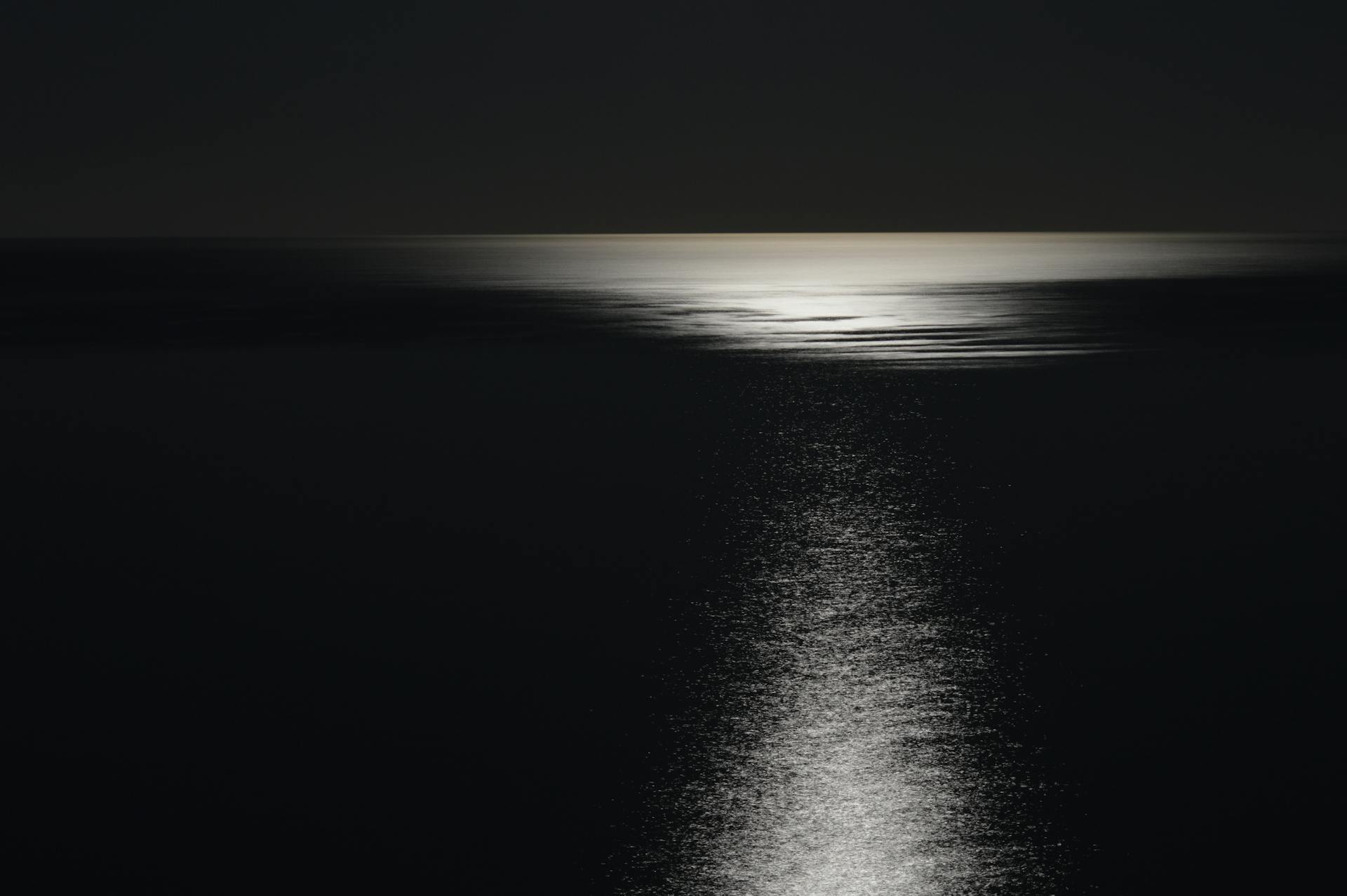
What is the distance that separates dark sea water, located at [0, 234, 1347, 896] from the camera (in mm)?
6258

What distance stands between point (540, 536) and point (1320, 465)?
8876mm

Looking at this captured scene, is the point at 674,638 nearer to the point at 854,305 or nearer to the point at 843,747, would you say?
the point at 843,747

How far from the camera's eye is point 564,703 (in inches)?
318

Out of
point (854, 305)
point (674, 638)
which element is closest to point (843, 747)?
point (674, 638)

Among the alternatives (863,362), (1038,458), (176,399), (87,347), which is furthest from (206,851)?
(87,347)

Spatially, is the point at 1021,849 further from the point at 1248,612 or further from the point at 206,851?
the point at 1248,612

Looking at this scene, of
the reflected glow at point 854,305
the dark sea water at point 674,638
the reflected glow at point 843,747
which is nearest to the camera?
the reflected glow at point 843,747

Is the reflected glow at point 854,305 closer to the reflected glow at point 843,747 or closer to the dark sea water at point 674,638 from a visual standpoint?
the dark sea water at point 674,638

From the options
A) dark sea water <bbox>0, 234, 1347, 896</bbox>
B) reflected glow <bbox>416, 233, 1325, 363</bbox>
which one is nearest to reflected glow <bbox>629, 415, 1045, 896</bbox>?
dark sea water <bbox>0, 234, 1347, 896</bbox>

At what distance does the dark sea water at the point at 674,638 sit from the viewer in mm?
6258

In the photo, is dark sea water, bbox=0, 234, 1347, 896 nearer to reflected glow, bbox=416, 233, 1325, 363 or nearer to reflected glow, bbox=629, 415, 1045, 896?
reflected glow, bbox=629, 415, 1045, 896

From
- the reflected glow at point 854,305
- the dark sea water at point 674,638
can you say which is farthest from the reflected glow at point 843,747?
the reflected glow at point 854,305

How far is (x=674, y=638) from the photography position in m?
9.30

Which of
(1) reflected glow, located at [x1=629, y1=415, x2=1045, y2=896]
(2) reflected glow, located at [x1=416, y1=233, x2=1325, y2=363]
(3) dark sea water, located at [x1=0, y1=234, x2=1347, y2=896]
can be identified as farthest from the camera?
(2) reflected glow, located at [x1=416, y1=233, x2=1325, y2=363]
